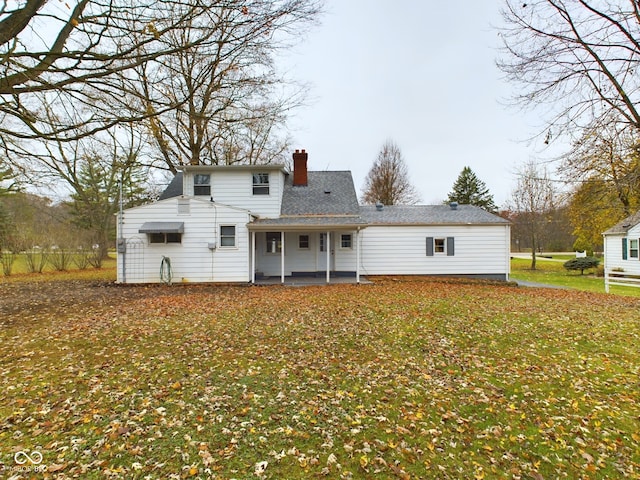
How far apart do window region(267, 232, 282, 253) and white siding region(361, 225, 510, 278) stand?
4.31m

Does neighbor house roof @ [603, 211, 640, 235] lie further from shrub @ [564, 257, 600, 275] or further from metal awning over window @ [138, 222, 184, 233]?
Result: metal awning over window @ [138, 222, 184, 233]

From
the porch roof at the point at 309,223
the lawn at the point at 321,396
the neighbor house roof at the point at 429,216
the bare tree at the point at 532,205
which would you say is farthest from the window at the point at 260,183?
the bare tree at the point at 532,205

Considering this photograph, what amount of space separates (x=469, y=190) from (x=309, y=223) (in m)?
30.1

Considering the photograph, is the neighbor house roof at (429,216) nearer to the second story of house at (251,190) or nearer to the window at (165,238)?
the second story of house at (251,190)

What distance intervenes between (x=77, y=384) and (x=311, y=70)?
1359cm

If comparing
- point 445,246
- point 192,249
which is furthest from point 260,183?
point 445,246

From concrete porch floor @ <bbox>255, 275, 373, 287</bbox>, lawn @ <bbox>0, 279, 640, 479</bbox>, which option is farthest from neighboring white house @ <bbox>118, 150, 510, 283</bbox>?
lawn @ <bbox>0, 279, 640, 479</bbox>

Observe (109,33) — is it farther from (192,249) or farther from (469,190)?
(469,190)

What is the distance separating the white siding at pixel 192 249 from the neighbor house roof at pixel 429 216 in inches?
269

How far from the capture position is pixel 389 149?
3372 centimetres

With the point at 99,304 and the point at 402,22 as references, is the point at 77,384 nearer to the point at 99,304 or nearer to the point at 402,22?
→ the point at 99,304

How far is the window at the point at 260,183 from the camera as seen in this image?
642 inches

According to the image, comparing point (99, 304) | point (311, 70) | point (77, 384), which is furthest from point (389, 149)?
point (77, 384)

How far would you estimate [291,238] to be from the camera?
1667cm
